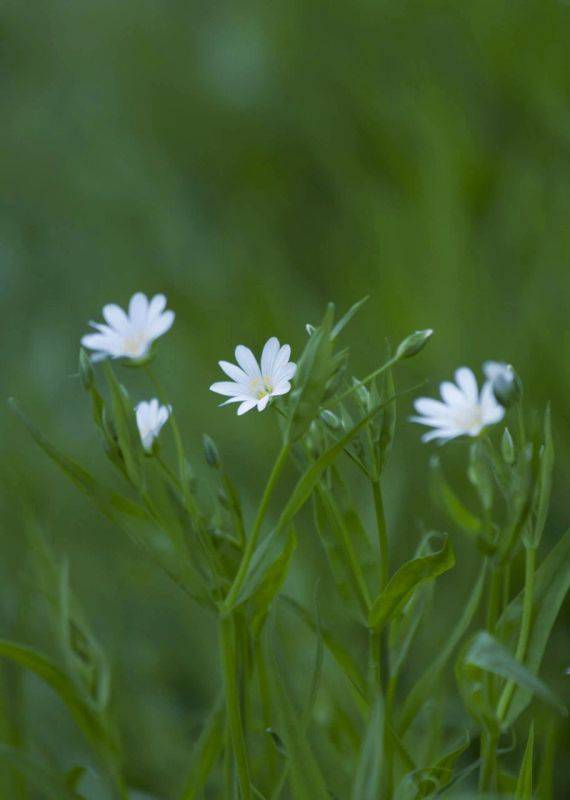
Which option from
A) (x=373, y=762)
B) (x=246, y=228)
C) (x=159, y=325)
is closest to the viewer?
(x=373, y=762)

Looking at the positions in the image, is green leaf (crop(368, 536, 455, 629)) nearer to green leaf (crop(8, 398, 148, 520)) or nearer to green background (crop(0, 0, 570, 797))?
green leaf (crop(8, 398, 148, 520))

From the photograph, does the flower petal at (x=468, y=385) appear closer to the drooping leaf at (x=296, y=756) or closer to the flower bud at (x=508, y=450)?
the flower bud at (x=508, y=450)

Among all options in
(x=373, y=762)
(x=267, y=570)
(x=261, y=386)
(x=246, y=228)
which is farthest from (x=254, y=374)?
(x=246, y=228)

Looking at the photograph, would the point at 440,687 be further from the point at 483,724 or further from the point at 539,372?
the point at 539,372

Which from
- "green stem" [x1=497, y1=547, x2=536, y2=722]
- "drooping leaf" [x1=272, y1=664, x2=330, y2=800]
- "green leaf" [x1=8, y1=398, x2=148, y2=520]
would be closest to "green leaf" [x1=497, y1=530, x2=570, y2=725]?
"green stem" [x1=497, y1=547, x2=536, y2=722]

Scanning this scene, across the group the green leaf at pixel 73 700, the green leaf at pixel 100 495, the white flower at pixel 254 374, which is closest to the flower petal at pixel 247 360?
the white flower at pixel 254 374

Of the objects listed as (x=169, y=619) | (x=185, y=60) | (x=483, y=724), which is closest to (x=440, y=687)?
(x=483, y=724)

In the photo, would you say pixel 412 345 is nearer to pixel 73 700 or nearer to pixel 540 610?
pixel 540 610
